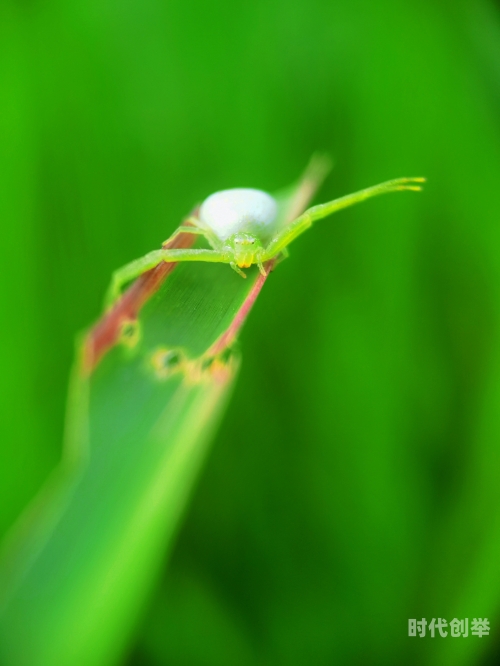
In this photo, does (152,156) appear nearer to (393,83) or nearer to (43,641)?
(393,83)

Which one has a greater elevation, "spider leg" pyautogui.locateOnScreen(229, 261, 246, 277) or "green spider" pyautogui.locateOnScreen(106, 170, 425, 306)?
"green spider" pyautogui.locateOnScreen(106, 170, 425, 306)

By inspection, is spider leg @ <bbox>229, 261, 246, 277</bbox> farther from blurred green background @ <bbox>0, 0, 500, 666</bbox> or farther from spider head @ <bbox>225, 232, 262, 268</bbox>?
blurred green background @ <bbox>0, 0, 500, 666</bbox>

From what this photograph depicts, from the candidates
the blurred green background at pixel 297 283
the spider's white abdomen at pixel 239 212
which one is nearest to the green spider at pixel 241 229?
the spider's white abdomen at pixel 239 212

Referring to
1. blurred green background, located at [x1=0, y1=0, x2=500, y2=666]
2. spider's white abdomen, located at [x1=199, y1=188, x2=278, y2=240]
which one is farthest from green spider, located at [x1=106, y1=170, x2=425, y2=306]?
blurred green background, located at [x1=0, y1=0, x2=500, y2=666]

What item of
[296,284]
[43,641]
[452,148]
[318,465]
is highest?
[452,148]

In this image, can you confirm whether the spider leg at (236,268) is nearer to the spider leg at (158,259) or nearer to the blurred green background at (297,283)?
the spider leg at (158,259)

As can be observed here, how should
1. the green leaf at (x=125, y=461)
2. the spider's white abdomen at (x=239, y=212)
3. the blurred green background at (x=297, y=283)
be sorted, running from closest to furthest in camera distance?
1. the green leaf at (x=125, y=461)
2. the spider's white abdomen at (x=239, y=212)
3. the blurred green background at (x=297, y=283)

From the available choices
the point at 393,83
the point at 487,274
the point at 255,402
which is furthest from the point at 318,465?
the point at 393,83
